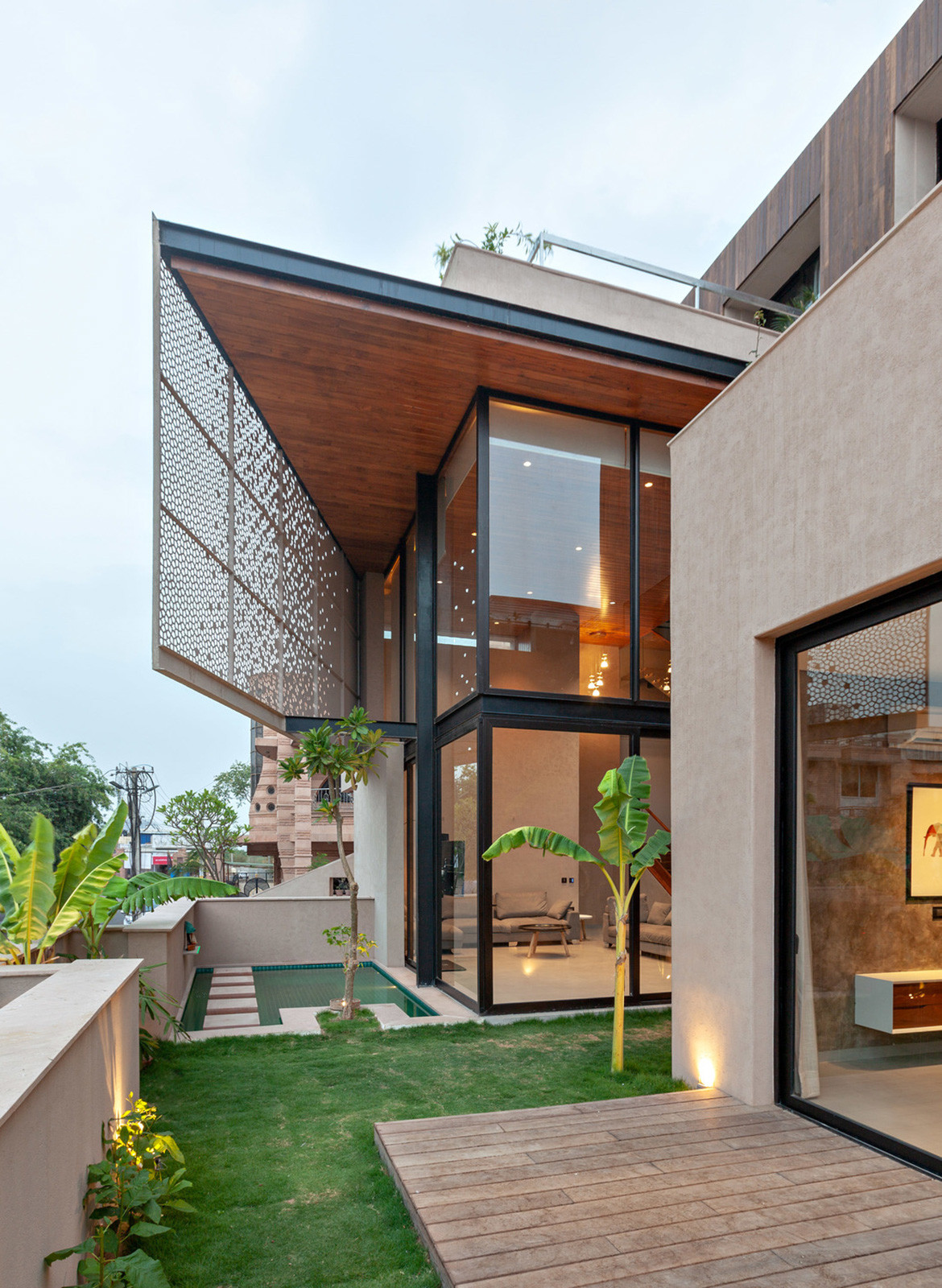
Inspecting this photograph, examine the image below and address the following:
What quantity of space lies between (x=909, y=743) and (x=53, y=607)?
7448 inches

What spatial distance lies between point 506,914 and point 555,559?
3.94m

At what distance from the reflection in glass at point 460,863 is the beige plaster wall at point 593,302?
14.9 feet

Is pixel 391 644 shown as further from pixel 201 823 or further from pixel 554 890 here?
pixel 201 823

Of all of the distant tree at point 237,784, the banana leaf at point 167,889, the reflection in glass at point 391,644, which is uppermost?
the reflection in glass at point 391,644

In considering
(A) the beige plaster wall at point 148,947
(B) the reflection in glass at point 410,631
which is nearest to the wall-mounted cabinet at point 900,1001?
(A) the beige plaster wall at point 148,947

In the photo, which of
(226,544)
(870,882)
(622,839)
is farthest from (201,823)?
(870,882)

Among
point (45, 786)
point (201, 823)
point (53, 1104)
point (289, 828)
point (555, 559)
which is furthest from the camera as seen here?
point (45, 786)

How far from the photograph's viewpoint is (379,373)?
813 centimetres

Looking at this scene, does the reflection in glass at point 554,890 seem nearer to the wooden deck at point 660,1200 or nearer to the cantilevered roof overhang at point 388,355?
the cantilevered roof overhang at point 388,355

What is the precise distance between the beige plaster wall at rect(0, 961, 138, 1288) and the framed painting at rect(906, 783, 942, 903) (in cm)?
362

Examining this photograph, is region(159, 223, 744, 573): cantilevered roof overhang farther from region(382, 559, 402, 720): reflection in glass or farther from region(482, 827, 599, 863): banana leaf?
region(482, 827, 599, 863): banana leaf

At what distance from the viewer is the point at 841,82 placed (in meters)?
20.1

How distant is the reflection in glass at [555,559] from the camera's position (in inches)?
328

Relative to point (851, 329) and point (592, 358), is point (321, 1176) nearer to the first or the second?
point (851, 329)
